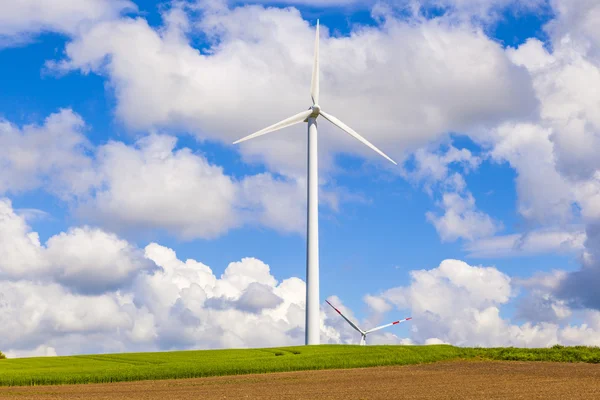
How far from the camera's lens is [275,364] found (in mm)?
59250

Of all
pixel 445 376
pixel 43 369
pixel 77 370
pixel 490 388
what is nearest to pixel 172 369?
pixel 77 370

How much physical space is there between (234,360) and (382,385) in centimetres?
1849

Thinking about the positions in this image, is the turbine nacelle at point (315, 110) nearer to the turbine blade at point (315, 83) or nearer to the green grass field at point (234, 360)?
the turbine blade at point (315, 83)

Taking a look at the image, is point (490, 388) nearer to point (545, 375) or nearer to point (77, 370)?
point (545, 375)

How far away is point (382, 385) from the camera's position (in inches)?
1770

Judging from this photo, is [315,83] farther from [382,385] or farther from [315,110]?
[382,385]

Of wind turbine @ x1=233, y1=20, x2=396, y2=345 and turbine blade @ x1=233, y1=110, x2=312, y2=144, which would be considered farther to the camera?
turbine blade @ x1=233, y1=110, x2=312, y2=144

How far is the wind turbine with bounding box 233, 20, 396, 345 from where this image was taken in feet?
230

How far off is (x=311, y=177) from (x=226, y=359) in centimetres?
1961

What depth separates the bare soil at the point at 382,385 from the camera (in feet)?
129

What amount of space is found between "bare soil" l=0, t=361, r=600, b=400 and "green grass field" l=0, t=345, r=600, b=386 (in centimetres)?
290

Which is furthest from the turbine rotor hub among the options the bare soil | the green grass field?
the bare soil

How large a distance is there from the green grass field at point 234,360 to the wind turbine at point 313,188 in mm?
2921

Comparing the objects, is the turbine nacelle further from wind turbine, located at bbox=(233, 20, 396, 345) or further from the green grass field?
the green grass field
